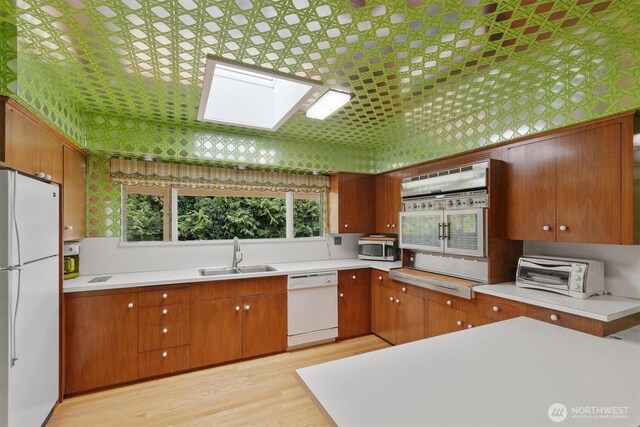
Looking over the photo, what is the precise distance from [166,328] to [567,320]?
3192 millimetres

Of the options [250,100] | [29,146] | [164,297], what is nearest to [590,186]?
[250,100]

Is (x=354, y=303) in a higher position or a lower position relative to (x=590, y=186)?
lower

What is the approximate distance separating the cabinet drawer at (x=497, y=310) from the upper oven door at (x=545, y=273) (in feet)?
0.97

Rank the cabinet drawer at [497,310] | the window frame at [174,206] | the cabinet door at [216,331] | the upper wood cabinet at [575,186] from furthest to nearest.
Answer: the window frame at [174,206] → the cabinet door at [216,331] → the cabinet drawer at [497,310] → the upper wood cabinet at [575,186]

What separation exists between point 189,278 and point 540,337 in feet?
8.91

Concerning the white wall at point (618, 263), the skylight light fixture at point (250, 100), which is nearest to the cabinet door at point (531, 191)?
the white wall at point (618, 263)

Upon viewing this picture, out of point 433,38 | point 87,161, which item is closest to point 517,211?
point 433,38

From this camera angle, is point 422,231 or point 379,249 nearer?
point 422,231

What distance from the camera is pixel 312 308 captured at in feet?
11.2

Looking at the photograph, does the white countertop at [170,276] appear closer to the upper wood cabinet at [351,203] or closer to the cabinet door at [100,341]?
the cabinet door at [100,341]

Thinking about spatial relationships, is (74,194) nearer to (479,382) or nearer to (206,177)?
(206,177)

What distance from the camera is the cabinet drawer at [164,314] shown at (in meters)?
2.68

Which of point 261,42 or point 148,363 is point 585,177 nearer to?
point 261,42

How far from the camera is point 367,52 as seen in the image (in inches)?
73.9
